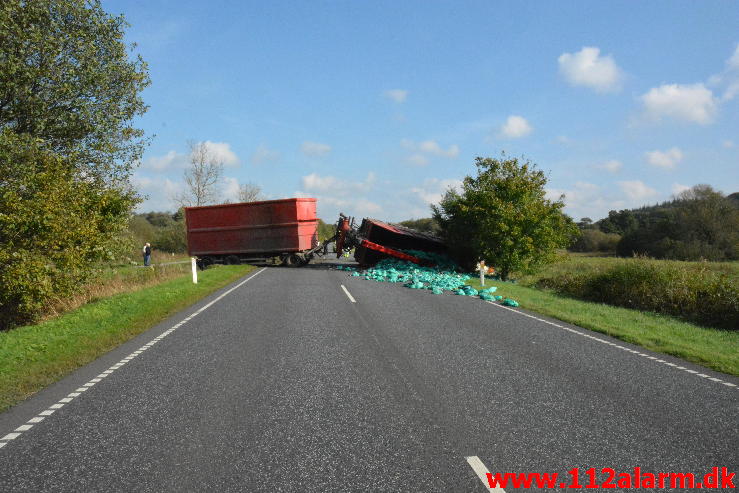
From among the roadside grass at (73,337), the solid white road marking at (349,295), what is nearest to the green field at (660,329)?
the solid white road marking at (349,295)

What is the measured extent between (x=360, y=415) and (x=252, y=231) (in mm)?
21974

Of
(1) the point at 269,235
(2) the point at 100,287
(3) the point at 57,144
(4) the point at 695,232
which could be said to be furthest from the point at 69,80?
(4) the point at 695,232

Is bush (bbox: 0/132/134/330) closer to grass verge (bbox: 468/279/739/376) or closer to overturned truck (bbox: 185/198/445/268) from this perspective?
grass verge (bbox: 468/279/739/376)

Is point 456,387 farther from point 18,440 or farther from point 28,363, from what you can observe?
point 28,363

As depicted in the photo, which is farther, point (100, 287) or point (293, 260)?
point (293, 260)

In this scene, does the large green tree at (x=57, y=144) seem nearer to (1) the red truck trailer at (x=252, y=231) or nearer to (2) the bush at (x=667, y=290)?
(1) the red truck trailer at (x=252, y=231)

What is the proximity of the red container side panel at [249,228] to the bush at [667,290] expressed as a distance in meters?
13.8

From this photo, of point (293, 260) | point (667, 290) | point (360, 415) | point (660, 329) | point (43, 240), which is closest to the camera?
point (360, 415)

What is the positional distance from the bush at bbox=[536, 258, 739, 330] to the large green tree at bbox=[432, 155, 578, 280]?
12.9 ft

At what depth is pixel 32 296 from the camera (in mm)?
10422

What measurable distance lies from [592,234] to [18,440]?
70.2m

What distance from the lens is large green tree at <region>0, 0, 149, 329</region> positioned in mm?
10508

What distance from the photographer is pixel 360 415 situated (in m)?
4.50

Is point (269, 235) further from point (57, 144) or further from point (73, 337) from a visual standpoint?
point (73, 337)
